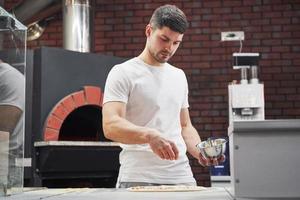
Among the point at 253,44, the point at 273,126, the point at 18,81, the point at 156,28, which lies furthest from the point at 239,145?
the point at 253,44

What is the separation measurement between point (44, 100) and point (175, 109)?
2.18 m

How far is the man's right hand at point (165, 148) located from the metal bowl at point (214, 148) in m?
0.10

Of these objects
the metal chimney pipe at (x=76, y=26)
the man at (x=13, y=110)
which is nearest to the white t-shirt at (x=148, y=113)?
the man at (x=13, y=110)

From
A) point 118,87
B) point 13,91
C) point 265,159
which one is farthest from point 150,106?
point 265,159

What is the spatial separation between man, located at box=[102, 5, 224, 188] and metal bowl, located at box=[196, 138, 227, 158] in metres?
0.21

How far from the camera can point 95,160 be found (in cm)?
405

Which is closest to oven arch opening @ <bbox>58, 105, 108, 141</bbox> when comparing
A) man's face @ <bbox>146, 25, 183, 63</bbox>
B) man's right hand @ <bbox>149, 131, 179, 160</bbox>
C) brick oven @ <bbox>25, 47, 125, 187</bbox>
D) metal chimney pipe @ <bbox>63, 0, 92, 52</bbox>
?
brick oven @ <bbox>25, 47, 125, 187</bbox>

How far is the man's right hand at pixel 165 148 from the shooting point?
1649mm

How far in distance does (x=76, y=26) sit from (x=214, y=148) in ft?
10.7

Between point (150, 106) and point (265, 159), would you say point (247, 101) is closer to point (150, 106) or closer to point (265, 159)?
point (150, 106)

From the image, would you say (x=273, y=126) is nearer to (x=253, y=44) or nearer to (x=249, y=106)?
(x=249, y=106)

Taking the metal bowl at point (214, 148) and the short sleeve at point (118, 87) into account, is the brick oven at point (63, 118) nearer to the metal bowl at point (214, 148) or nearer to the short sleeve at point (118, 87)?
the short sleeve at point (118, 87)

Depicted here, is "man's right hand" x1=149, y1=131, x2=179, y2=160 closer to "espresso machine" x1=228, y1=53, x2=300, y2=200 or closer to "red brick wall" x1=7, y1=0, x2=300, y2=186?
"espresso machine" x1=228, y1=53, x2=300, y2=200

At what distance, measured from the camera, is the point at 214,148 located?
1624 mm
